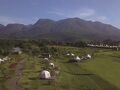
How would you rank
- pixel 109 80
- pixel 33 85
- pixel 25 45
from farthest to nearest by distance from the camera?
pixel 25 45
pixel 109 80
pixel 33 85

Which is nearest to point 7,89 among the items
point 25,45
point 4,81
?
point 4,81

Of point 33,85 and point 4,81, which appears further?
Result: point 4,81

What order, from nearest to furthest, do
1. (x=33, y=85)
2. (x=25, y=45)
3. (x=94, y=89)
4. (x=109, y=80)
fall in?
(x=94, y=89) → (x=33, y=85) → (x=109, y=80) → (x=25, y=45)

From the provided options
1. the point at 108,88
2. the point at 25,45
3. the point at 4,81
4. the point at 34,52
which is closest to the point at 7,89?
the point at 4,81

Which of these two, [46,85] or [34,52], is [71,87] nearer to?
[46,85]

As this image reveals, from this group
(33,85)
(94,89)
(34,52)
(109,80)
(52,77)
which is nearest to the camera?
(94,89)

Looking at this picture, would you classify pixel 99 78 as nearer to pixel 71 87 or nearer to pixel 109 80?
pixel 109 80

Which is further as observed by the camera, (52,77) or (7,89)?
(52,77)

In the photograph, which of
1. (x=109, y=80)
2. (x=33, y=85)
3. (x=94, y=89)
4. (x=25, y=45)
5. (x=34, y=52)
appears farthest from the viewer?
(x=25, y=45)
